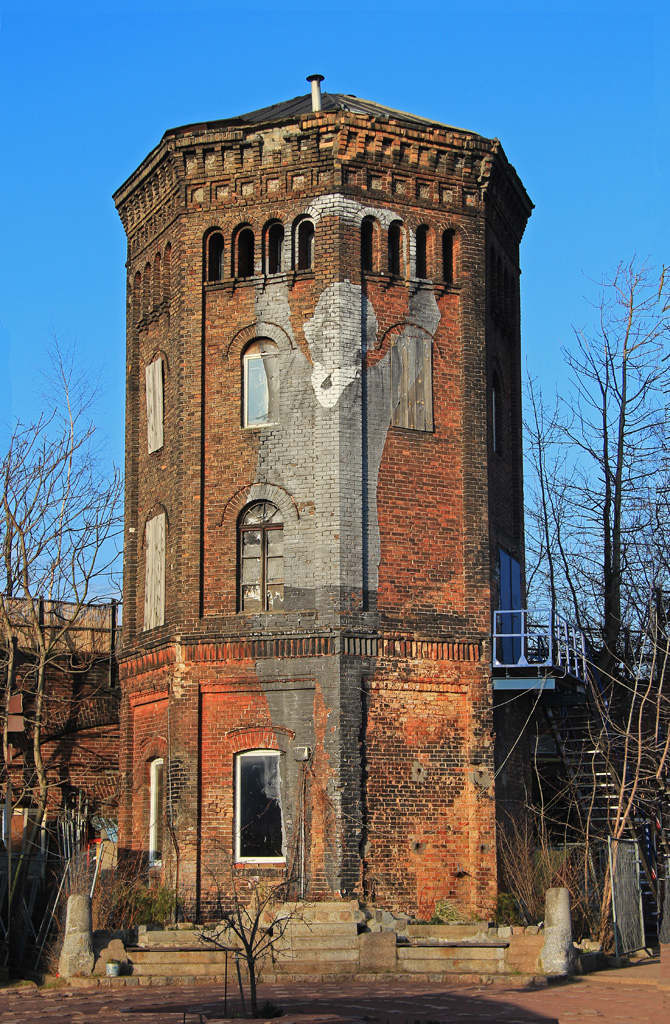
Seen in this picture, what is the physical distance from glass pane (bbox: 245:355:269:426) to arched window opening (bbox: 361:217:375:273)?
8.03 feet

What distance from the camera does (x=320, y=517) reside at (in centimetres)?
1984

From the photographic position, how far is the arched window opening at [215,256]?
21578 mm

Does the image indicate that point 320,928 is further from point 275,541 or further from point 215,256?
point 215,256

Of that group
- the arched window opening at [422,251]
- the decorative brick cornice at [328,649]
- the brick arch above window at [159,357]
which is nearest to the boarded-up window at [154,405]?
the brick arch above window at [159,357]

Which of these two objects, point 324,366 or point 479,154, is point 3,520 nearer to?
point 324,366

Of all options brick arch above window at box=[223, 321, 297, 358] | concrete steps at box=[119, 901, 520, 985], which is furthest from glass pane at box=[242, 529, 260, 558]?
concrete steps at box=[119, 901, 520, 985]

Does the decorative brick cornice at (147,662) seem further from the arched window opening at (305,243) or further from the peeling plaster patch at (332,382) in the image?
the arched window opening at (305,243)

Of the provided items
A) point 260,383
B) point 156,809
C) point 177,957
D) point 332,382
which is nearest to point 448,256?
point 332,382

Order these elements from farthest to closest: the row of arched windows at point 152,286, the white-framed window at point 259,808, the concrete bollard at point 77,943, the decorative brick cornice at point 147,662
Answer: the row of arched windows at point 152,286
the decorative brick cornice at point 147,662
the white-framed window at point 259,808
the concrete bollard at point 77,943

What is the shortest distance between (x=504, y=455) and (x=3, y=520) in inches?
477

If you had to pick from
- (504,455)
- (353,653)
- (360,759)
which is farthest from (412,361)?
(360,759)

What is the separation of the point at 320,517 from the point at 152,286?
6405 millimetres

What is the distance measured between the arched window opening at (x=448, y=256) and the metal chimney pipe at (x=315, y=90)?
3.26 meters

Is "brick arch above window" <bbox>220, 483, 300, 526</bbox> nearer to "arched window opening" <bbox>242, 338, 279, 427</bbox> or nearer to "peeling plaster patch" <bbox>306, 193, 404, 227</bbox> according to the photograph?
"arched window opening" <bbox>242, 338, 279, 427</bbox>
